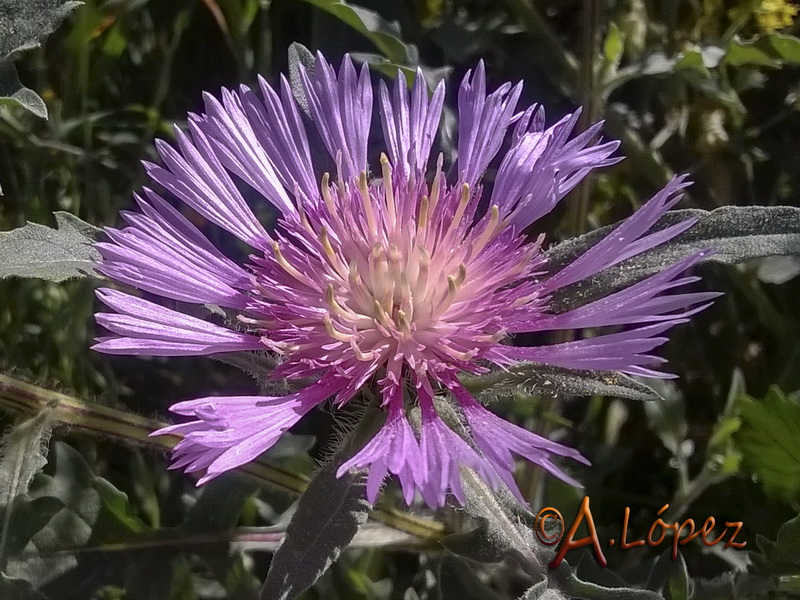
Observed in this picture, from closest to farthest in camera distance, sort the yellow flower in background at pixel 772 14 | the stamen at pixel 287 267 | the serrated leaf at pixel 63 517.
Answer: the stamen at pixel 287 267, the serrated leaf at pixel 63 517, the yellow flower in background at pixel 772 14

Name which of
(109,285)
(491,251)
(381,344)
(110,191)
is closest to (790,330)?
(491,251)

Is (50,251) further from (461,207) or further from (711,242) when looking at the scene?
(711,242)

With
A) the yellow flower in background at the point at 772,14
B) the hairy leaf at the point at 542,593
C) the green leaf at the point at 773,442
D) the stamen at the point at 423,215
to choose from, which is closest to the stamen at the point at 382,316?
the stamen at the point at 423,215

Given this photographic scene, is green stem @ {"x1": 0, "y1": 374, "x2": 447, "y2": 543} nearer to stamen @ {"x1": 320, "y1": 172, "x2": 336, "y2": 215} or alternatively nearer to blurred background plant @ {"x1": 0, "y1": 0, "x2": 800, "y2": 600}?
blurred background plant @ {"x1": 0, "y1": 0, "x2": 800, "y2": 600}

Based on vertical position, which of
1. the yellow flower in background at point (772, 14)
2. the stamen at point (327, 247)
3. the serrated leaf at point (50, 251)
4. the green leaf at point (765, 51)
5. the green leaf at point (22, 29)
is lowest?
the serrated leaf at point (50, 251)

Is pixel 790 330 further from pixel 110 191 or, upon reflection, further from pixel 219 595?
pixel 110 191

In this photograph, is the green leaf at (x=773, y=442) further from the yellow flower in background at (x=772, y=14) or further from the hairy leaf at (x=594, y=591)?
the yellow flower in background at (x=772, y=14)
